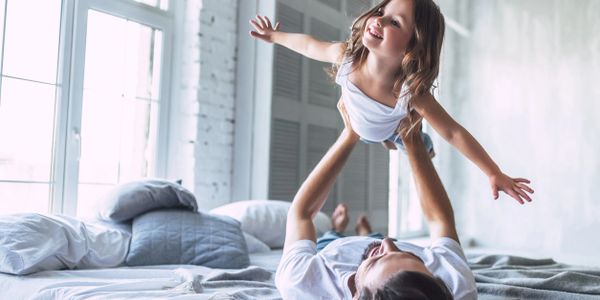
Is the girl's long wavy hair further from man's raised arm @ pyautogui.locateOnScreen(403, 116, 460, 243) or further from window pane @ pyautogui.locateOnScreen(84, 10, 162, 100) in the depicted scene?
window pane @ pyautogui.locateOnScreen(84, 10, 162, 100)

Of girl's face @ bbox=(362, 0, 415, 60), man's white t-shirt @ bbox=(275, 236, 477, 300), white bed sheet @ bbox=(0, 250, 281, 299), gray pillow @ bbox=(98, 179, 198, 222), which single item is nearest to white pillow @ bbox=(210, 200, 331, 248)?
gray pillow @ bbox=(98, 179, 198, 222)

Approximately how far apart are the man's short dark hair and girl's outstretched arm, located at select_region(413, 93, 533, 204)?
0.46 metres

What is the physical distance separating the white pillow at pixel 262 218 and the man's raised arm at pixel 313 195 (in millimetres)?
1110

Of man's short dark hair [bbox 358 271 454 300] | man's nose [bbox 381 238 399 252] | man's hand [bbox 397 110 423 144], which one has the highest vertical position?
man's hand [bbox 397 110 423 144]

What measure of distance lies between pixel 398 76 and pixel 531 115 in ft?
7.12

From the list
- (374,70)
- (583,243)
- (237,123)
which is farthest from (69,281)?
(583,243)

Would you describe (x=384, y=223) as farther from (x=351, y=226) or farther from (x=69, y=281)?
(x=69, y=281)

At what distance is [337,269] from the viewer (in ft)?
4.63

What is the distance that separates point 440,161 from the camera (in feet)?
13.2

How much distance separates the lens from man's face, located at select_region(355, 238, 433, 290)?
116 cm

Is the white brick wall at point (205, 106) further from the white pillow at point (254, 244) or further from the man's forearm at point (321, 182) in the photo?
the man's forearm at point (321, 182)

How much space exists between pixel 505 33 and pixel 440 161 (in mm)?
906

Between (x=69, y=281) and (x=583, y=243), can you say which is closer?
(x=69, y=281)

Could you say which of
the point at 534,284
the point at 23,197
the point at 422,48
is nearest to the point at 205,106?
the point at 23,197
